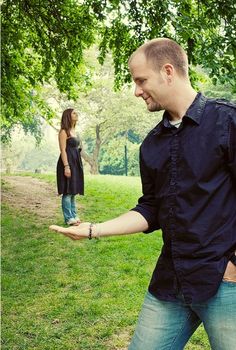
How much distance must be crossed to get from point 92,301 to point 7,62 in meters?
6.36

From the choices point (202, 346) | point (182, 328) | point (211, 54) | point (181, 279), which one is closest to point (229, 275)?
point (181, 279)

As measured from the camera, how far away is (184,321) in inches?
83.0

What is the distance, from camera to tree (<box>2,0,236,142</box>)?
6.27 meters

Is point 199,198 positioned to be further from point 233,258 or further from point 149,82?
point 149,82

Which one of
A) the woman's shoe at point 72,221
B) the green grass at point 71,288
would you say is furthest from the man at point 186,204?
the woman's shoe at point 72,221

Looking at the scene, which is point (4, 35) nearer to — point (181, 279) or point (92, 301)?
point (92, 301)

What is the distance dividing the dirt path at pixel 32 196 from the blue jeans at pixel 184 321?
721cm

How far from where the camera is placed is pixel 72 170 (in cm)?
766

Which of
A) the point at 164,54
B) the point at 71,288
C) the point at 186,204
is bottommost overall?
the point at 71,288

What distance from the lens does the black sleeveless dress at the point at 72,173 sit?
7.57 m

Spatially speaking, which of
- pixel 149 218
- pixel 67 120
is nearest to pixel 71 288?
pixel 67 120

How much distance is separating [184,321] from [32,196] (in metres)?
10.2

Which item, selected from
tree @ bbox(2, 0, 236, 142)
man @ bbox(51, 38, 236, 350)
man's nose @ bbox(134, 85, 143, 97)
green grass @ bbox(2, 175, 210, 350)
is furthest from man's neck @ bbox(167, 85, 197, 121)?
tree @ bbox(2, 0, 236, 142)

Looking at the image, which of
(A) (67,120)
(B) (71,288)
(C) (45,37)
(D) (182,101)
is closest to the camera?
(D) (182,101)
